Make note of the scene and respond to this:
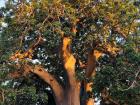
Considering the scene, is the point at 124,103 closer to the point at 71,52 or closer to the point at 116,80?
the point at 116,80

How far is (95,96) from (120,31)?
2.95 metres

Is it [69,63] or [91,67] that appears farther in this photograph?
[91,67]

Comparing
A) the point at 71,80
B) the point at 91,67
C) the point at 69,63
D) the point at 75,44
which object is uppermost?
the point at 75,44

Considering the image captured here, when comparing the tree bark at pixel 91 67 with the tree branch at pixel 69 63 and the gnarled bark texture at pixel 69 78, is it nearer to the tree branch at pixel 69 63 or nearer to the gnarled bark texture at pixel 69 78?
the gnarled bark texture at pixel 69 78

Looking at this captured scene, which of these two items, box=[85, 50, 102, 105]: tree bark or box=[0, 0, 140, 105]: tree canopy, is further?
box=[85, 50, 102, 105]: tree bark

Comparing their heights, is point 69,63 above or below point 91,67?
above

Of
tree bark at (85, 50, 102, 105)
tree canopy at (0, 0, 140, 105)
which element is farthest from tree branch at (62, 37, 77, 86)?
tree bark at (85, 50, 102, 105)

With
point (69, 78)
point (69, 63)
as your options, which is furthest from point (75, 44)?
point (69, 78)

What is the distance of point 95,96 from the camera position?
21.7m

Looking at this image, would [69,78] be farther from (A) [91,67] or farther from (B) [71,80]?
(A) [91,67]

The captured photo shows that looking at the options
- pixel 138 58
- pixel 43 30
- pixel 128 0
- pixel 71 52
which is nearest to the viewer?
pixel 138 58

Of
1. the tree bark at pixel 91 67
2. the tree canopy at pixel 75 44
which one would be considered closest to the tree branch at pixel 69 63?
the tree canopy at pixel 75 44

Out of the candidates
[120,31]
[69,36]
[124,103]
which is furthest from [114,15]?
[124,103]

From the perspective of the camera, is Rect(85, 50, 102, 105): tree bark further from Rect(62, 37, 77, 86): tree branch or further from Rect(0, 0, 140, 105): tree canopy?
Rect(62, 37, 77, 86): tree branch
